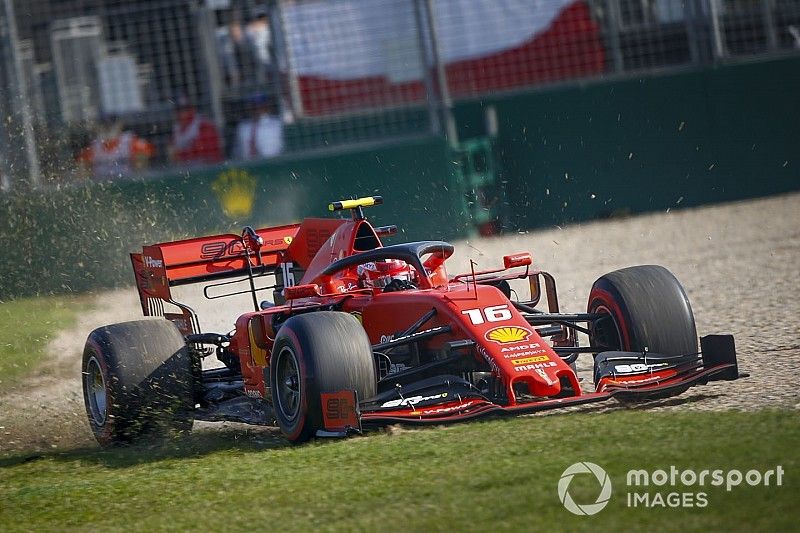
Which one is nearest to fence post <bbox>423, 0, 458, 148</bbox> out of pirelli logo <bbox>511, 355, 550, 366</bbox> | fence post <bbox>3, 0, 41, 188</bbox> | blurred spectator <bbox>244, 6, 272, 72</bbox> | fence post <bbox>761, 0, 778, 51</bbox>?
blurred spectator <bbox>244, 6, 272, 72</bbox>

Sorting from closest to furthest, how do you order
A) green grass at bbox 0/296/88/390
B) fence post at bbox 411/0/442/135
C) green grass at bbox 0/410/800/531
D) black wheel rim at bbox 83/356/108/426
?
green grass at bbox 0/410/800/531
black wheel rim at bbox 83/356/108/426
green grass at bbox 0/296/88/390
fence post at bbox 411/0/442/135

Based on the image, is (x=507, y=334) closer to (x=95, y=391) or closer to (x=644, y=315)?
(x=644, y=315)

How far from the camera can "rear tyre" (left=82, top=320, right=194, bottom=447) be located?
694 cm

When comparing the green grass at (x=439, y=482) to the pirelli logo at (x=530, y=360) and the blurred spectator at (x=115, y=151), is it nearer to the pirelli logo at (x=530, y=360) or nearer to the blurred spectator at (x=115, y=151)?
the pirelli logo at (x=530, y=360)

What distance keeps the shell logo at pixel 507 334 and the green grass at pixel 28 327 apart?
4553 mm

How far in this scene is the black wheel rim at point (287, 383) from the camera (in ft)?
20.2

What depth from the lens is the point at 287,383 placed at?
6.26 meters

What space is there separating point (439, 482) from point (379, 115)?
1009cm

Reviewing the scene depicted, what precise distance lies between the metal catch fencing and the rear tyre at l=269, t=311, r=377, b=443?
809 centimetres

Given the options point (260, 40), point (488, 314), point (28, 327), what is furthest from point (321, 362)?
point (260, 40)

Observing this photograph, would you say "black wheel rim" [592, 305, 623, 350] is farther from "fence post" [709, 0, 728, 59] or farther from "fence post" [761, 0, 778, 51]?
"fence post" [761, 0, 778, 51]

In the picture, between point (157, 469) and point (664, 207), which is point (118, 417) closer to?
point (157, 469)

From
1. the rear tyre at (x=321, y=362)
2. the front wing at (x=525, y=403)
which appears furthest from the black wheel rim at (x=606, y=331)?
the rear tyre at (x=321, y=362)

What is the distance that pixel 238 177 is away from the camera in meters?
14.2
